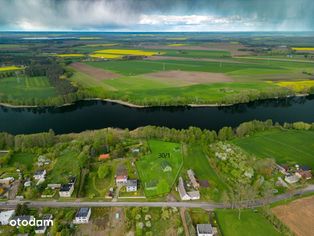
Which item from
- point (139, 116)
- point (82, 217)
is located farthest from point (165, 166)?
point (139, 116)

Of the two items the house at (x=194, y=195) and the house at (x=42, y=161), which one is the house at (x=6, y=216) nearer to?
the house at (x=42, y=161)

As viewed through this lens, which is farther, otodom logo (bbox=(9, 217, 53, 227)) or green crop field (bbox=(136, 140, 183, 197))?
green crop field (bbox=(136, 140, 183, 197))

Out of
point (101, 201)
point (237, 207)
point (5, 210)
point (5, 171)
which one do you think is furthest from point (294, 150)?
point (5, 171)

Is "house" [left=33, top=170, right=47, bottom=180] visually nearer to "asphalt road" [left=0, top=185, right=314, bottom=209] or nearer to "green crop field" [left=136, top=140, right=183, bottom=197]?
"asphalt road" [left=0, top=185, right=314, bottom=209]

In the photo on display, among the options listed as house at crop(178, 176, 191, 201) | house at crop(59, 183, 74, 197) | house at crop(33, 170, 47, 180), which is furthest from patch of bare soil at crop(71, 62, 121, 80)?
house at crop(178, 176, 191, 201)

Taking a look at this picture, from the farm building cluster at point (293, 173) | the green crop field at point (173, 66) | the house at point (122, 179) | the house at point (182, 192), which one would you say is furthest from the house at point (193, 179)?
the green crop field at point (173, 66)
